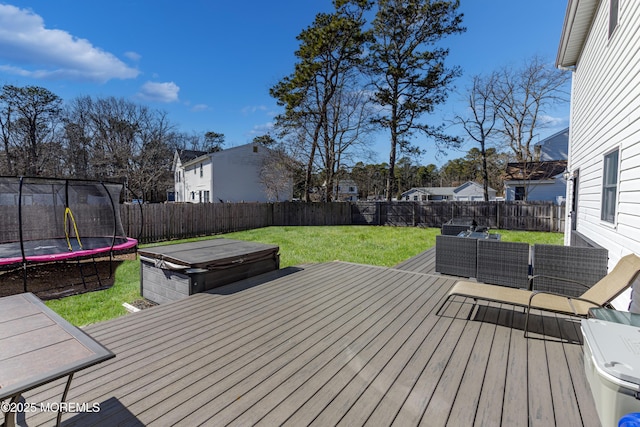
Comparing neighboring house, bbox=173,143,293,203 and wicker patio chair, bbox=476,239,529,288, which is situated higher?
neighboring house, bbox=173,143,293,203

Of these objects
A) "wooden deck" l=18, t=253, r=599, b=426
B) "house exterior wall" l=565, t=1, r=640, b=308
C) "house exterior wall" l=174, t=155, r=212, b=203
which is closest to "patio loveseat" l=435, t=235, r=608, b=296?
"house exterior wall" l=565, t=1, r=640, b=308

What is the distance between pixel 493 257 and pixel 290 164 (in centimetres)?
1609

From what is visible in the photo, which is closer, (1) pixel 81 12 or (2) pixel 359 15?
(1) pixel 81 12

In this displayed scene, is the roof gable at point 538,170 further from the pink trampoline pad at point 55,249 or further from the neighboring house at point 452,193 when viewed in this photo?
the pink trampoline pad at point 55,249

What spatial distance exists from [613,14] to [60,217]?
37.7 ft

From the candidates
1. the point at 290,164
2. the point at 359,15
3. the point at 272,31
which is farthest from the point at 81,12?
the point at 359,15

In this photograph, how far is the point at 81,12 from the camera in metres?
10.5

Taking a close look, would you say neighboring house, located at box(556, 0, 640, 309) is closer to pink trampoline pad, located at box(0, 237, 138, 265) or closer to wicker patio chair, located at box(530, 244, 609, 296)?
wicker patio chair, located at box(530, 244, 609, 296)

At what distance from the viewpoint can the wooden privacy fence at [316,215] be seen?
37.7 ft

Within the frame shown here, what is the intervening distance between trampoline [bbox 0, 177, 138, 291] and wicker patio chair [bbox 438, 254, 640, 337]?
747 cm

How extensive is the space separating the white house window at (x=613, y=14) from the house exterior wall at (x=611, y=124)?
136mm

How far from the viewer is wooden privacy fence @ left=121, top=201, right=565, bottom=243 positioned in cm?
1148

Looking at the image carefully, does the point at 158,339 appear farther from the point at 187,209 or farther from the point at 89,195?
the point at 187,209

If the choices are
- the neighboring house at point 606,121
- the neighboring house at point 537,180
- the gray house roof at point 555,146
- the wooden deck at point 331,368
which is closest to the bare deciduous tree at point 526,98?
the gray house roof at point 555,146
